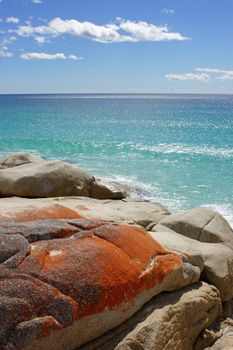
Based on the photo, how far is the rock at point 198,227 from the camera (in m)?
9.03

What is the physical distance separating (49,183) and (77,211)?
4.31 m

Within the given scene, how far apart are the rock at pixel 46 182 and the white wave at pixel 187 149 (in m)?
19.5

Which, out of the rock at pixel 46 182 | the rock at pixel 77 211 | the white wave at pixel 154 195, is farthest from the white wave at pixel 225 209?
the rock at pixel 77 211

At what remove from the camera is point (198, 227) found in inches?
358

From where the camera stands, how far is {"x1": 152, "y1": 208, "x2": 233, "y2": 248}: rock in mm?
9031

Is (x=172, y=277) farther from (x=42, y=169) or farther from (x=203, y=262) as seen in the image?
(x=42, y=169)

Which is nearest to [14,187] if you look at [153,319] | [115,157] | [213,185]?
[153,319]

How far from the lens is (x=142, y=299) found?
5922 millimetres

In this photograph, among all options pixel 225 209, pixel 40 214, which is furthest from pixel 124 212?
pixel 225 209

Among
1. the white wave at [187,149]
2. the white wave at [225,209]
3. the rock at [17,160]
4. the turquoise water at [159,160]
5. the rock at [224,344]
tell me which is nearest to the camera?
the rock at [224,344]

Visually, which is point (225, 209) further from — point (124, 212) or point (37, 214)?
point (37, 214)

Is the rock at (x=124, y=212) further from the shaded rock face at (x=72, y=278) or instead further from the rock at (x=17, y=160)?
the rock at (x=17, y=160)

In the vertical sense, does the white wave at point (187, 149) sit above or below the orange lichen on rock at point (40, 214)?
below

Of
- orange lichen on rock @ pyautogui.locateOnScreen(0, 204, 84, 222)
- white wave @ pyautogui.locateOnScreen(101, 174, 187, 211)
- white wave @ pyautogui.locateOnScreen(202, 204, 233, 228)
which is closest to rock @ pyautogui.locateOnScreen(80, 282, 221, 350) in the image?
orange lichen on rock @ pyautogui.locateOnScreen(0, 204, 84, 222)
